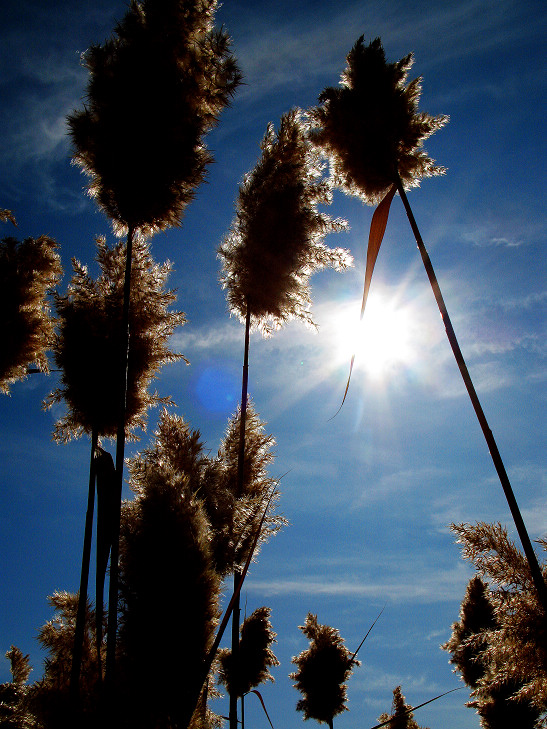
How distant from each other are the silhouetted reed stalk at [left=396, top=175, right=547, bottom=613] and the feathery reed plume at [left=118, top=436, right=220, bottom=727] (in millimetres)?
1822

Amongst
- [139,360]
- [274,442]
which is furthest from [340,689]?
[139,360]

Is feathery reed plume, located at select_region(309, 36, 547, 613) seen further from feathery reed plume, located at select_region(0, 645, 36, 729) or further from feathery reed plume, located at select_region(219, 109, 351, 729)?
feathery reed plume, located at select_region(0, 645, 36, 729)

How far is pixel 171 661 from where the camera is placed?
9.09ft

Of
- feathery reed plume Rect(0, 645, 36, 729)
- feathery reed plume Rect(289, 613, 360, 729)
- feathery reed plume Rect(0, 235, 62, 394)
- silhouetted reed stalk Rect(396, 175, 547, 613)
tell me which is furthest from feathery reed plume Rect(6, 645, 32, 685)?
silhouetted reed stalk Rect(396, 175, 547, 613)

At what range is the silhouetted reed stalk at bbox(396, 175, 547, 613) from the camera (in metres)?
→ 2.17

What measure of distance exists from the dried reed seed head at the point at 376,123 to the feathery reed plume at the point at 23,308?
2.98 meters

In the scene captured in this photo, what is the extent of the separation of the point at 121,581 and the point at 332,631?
6.87 metres

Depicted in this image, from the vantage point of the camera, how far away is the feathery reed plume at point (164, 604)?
2.67 meters

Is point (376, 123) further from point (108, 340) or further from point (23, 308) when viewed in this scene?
point (23, 308)

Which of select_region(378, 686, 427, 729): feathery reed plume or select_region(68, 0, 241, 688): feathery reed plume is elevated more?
select_region(68, 0, 241, 688): feathery reed plume

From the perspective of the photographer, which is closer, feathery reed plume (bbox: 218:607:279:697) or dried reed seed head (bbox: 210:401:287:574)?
dried reed seed head (bbox: 210:401:287:574)

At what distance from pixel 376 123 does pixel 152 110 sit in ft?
5.58

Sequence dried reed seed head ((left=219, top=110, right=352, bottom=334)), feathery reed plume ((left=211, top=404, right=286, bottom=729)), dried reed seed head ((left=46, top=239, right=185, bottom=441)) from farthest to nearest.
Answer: dried reed seed head ((left=219, top=110, right=352, bottom=334)), dried reed seed head ((left=46, top=239, right=185, bottom=441)), feathery reed plume ((left=211, top=404, right=286, bottom=729))

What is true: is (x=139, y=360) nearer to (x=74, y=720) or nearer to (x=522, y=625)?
(x=74, y=720)
